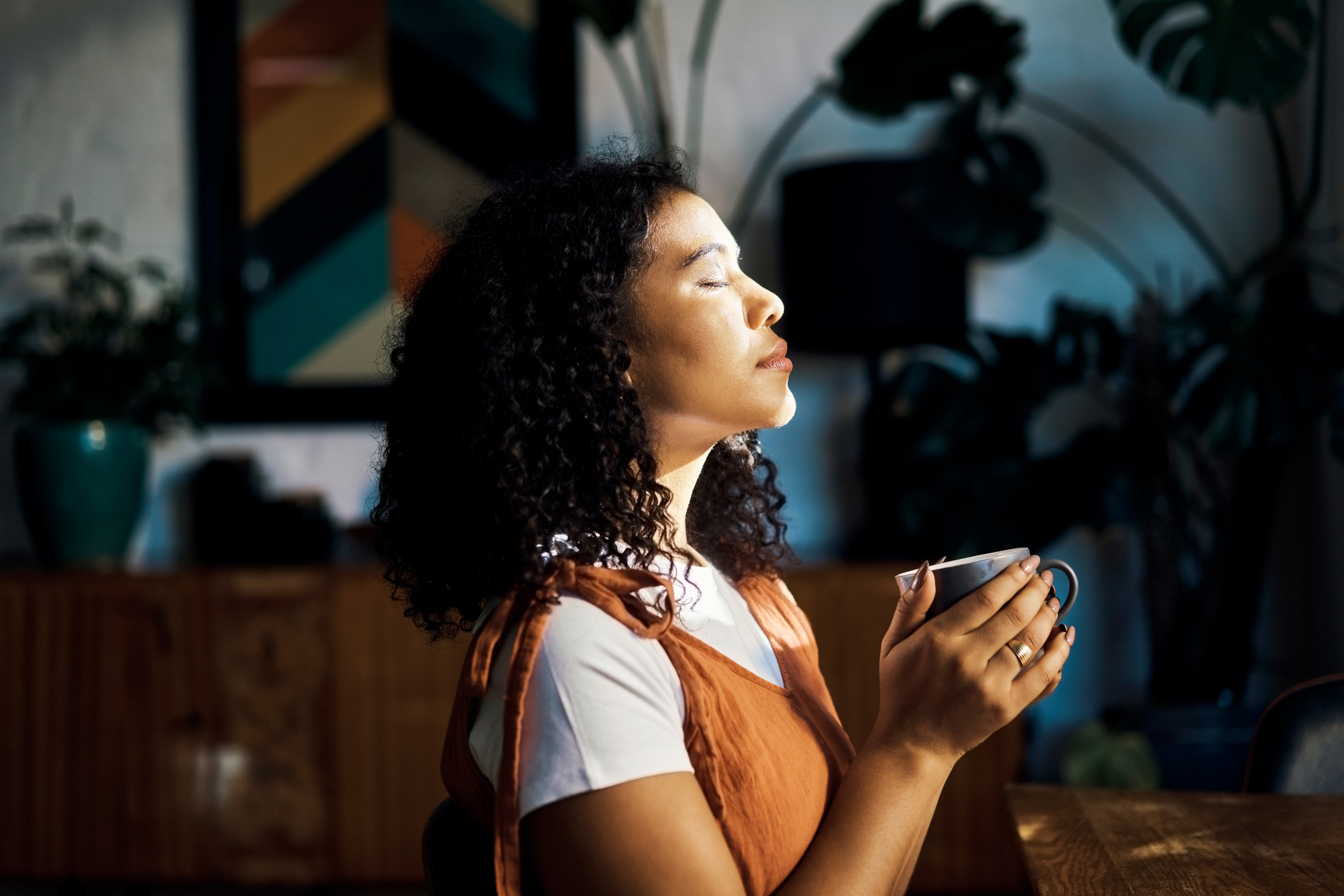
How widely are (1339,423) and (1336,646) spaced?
68 cm

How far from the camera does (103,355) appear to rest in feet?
8.55

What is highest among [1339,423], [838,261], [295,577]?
[838,261]

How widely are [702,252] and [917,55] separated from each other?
1577 millimetres

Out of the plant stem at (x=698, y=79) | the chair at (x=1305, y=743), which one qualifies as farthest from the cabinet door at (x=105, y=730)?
the chair at (x=1305, y=743)

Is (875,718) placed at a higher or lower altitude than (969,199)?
lower

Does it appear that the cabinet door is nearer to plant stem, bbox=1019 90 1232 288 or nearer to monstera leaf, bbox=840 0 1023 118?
monstera leaf, bbox=840 0 1023 118

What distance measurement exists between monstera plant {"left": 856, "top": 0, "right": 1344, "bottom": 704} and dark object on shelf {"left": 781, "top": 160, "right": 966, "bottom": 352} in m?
0.15

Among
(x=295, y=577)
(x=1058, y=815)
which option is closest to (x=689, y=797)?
(x=1058, y=815)

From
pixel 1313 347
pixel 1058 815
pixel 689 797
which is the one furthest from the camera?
pixel 1313 347

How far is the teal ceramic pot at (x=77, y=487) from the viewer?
2.53 meters

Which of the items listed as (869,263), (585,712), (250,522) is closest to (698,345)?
(585,712)

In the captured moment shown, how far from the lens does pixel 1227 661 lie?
7.98 ft

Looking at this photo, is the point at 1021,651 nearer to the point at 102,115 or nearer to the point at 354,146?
the point at 354,146

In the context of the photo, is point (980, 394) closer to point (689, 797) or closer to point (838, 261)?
point (838, 261)
